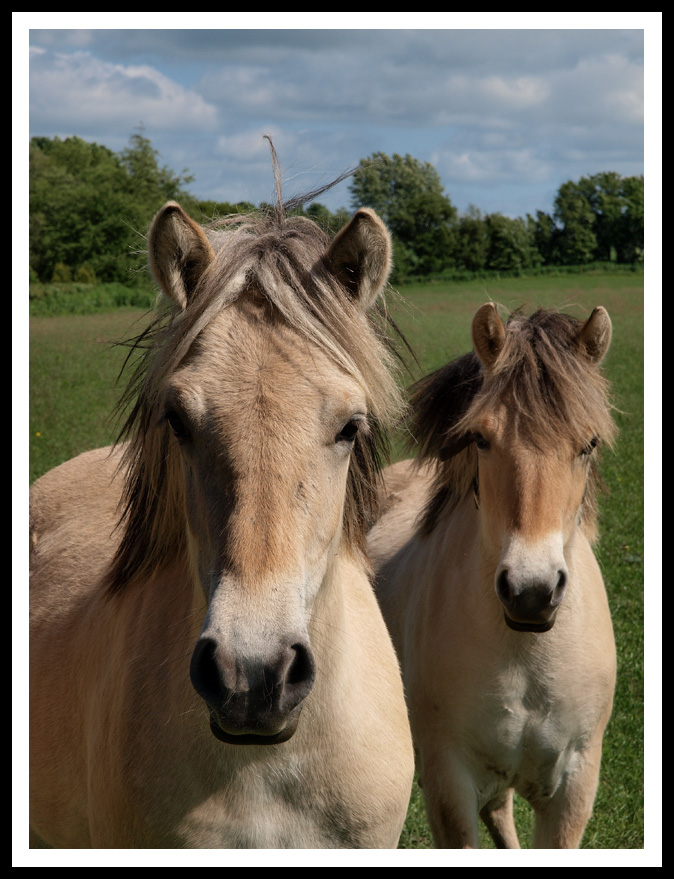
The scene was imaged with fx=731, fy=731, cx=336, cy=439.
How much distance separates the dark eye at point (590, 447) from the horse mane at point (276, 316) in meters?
0.90

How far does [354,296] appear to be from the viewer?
211cm

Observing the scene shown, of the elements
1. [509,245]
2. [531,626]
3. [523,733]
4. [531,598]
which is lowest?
[523,733]

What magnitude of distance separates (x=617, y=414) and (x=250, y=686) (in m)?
12.4

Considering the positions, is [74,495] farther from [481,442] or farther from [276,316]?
[276,316]

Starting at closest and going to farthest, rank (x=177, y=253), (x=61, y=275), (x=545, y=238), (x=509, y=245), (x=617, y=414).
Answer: (x=177, y=253) → (x=617, y=414) → (x=545, y=238) → (x=509, y=245) → (x=61, y=275)

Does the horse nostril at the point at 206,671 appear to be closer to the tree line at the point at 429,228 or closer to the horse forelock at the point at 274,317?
the horse forelock at the point at 274,317

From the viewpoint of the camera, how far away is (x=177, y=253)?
2.01 m

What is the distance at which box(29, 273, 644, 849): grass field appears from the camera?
431 cm

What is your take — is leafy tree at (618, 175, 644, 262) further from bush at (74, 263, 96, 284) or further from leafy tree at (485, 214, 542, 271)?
bush at (74, 263, 96, 284)

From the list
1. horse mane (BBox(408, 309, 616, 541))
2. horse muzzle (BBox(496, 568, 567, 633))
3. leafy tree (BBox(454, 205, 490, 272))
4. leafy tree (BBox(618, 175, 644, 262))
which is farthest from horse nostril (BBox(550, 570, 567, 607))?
leafy tree (BBox(454, 205, 490, 272))

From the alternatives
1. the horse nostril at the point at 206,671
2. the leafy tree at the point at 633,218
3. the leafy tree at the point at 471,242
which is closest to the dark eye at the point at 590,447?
the horse nostril at the point at 206,671

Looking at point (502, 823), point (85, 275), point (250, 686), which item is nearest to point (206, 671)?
point (250, 686)

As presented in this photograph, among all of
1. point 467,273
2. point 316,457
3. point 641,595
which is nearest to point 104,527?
point 316,457

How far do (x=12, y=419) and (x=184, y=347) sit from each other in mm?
856
